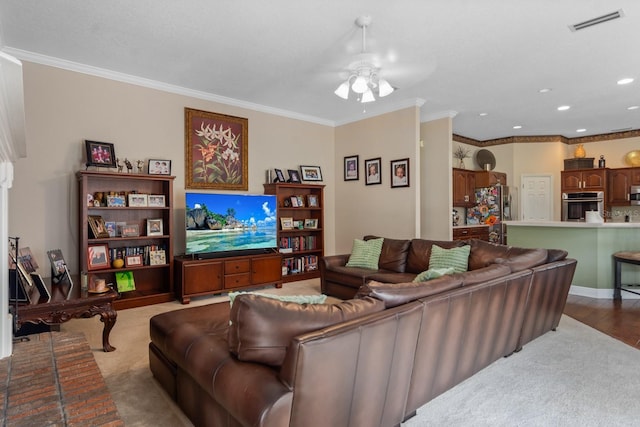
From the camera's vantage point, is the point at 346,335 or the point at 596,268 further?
the point at 596,268

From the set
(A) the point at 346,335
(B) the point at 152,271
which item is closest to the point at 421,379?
(A) the point at 346,335

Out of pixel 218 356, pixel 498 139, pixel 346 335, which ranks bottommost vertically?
pixel 218 356

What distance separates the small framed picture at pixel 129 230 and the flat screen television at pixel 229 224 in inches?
22.5

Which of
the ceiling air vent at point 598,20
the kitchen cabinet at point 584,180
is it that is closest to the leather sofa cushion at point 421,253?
the ceiling air vent at point 598,20

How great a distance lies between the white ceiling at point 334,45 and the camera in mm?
2836

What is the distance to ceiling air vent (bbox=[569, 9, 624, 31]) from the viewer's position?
9.51ft

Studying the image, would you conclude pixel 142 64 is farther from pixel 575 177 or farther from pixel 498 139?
pixel 575 177

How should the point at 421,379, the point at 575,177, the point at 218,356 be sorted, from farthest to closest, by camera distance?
the point at 575,177 → the point at 421,379 → the point at 218,356

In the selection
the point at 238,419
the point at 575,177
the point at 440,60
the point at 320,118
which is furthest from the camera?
the point at 575,177

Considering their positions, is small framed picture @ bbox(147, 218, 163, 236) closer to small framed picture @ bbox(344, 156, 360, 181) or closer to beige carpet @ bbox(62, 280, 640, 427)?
beige carpet @ bbox(62, 280, 640, 427)

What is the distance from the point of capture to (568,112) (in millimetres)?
5977

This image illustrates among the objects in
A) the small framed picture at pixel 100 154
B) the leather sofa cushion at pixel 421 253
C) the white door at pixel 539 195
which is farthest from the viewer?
the white door at pixel 539 195

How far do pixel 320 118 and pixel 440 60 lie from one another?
2857 mm

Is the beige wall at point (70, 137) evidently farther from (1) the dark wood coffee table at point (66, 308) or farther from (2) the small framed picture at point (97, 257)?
(1) the dark wood coffee table at point (66, 308)
